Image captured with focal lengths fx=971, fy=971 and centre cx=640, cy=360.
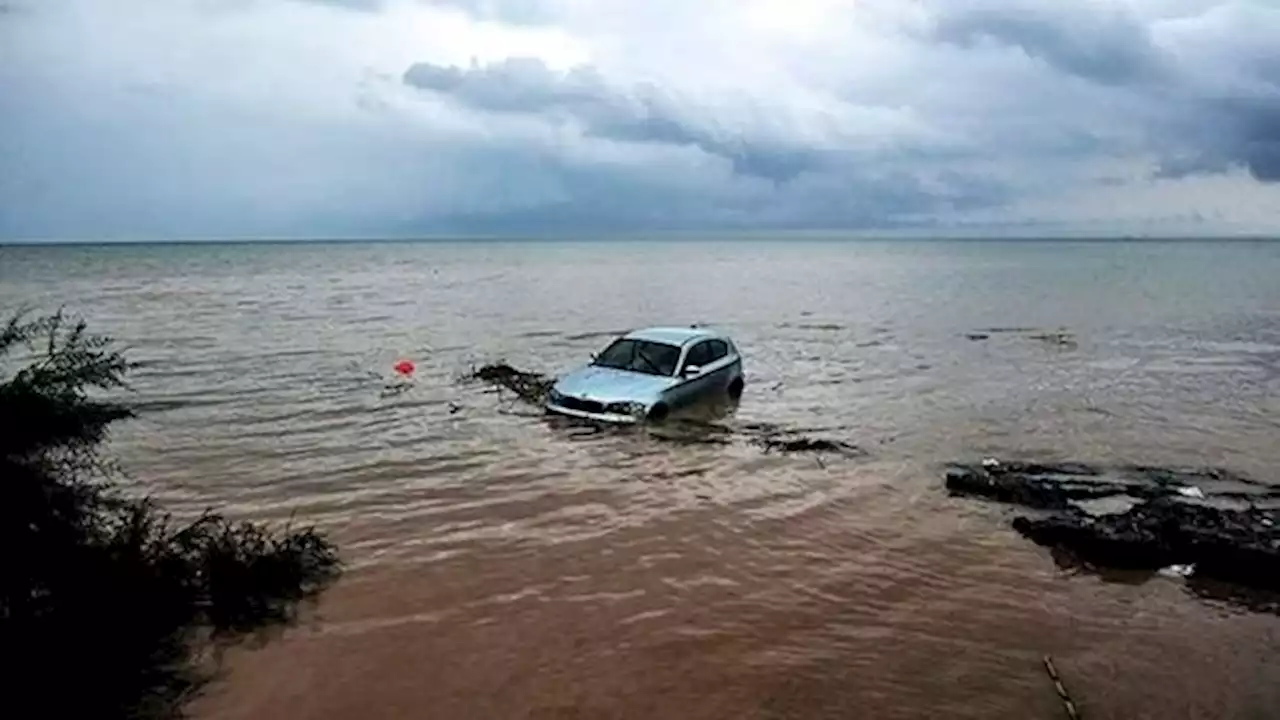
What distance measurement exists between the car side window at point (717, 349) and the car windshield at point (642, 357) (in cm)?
133

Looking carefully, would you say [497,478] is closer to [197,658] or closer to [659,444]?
[659,444]

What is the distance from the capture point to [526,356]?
29.2 metres

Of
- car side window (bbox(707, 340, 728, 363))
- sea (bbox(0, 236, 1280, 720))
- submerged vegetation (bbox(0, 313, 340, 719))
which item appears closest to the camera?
submerged vegetation (bbox(0, 313, 340, 719))

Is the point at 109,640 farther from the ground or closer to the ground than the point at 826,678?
farther from the ground

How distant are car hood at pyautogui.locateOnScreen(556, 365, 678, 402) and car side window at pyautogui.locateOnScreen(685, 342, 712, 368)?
934 millimetres

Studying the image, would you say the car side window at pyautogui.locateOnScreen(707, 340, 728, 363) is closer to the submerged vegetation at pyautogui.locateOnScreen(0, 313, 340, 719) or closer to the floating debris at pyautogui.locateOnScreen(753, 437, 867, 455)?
the floating debris at pyautogui.locateOnScreen(753, 437, 867, 455)

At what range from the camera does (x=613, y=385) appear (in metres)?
17.6

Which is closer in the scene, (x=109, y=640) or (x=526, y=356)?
(x=109, y=640)

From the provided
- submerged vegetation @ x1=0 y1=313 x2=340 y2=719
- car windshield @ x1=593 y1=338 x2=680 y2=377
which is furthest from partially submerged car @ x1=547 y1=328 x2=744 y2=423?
submerged vegetation @ x1=0 y1=313 x2=340 y2=719

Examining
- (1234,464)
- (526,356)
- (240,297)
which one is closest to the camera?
(1234,464)

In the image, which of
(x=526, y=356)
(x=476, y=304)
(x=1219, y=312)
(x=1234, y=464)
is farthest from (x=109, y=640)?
(x=1219, y=312)

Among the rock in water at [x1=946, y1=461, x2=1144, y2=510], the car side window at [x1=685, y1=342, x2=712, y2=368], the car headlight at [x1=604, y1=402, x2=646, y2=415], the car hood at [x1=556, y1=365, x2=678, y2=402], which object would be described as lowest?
the rock in water at [x1=946, y1=461, x2=1144, y2=510]

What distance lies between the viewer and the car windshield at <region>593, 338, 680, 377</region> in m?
18.4

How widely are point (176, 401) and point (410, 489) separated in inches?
378
